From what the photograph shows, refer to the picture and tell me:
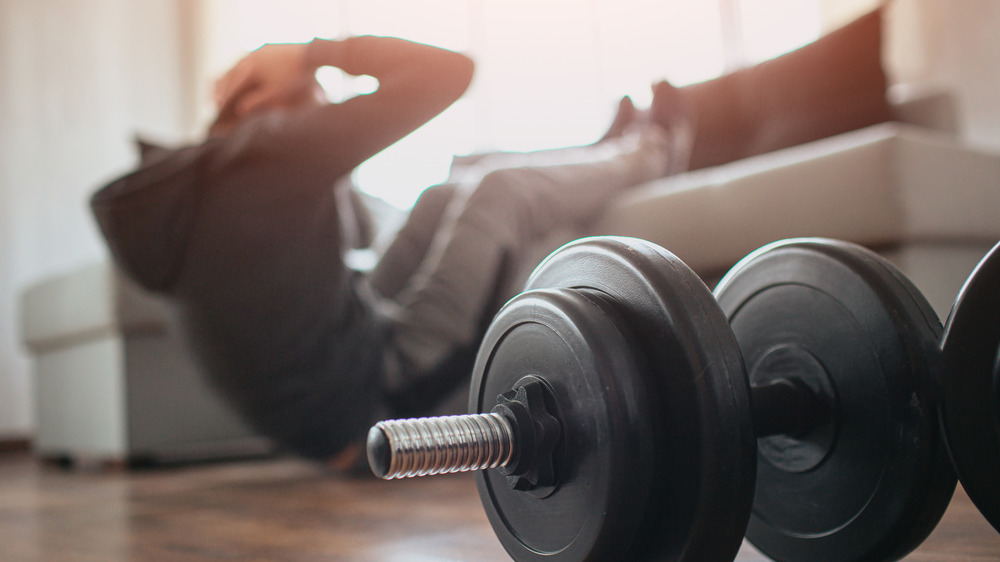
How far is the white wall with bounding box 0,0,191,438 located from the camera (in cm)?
298

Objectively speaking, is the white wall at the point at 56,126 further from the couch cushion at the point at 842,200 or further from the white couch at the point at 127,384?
the couch cushion at the point at 842,200

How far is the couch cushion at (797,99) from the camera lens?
179 cm

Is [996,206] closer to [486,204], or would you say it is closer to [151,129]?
[486,204]

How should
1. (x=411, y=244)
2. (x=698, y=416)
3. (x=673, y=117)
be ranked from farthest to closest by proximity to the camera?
1. (x=673, y=117)
2. (x=411, y=244)
3. (x=698, y=416)

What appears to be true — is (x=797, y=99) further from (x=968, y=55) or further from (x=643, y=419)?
(x=643, y=419)

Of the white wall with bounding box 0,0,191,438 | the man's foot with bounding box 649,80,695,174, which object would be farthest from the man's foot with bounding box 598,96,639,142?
the white wall with bounding box 0,0,191,438

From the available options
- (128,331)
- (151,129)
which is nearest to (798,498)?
(128,331)

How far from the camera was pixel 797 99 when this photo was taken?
1.88 metres

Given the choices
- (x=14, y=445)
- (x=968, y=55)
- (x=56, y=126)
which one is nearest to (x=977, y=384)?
(x=968, y=55)

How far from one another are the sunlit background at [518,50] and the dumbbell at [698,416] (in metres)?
2.54

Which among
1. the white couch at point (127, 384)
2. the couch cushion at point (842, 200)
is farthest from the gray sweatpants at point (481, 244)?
the white couch at point (127, 384)

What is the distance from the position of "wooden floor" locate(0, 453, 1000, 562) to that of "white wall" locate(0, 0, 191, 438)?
5.81ft

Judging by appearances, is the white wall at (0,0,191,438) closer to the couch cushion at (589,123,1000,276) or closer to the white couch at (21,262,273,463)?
the white couch at (21,262,273,463)

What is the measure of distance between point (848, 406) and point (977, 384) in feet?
0.31
